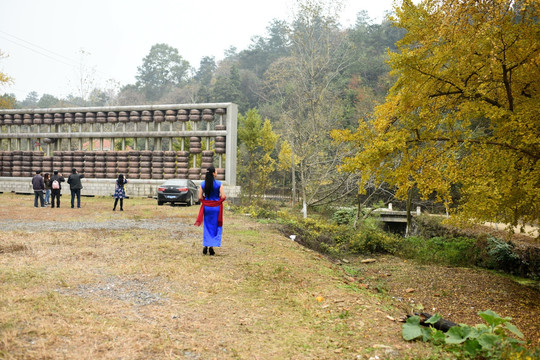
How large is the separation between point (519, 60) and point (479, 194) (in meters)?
2.74

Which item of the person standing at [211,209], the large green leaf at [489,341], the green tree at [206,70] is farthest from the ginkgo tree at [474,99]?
the green tree at [206,70]

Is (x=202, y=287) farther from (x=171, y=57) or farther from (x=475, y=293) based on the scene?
(x=171, y=57)

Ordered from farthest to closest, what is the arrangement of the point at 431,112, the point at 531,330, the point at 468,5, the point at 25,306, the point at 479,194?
the point at 431,112, the point at 479,194, the point at 468,5, the point at 531,330, the point at 25,306

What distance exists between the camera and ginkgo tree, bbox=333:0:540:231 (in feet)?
26.9

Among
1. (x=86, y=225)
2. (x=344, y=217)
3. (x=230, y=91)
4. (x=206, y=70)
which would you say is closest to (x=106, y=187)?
(x=86, y=225)

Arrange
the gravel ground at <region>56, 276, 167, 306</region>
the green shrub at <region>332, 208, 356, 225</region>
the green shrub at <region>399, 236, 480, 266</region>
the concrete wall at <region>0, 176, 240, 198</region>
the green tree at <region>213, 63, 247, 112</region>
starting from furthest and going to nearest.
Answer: the green tree at <region>213, 63, 247, 112</region> < the concrete wall at <region>0, 176, 240, 198</region> < the green shrub at <region>332, 208, 356, 225</region> < the green shrub at <region>399, 236, 480, 266</region> < the gravel ground at <region>56, 276, 167, 306</region>

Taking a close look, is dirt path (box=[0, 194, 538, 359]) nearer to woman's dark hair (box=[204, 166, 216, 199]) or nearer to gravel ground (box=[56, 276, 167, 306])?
gravel ground (box=[56, 276, 167, 306])

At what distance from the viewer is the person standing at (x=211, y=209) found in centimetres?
873

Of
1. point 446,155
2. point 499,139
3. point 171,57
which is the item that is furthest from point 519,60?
Result: point 171,57

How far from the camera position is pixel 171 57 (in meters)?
74.1

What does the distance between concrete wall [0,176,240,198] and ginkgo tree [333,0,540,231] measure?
14148mm

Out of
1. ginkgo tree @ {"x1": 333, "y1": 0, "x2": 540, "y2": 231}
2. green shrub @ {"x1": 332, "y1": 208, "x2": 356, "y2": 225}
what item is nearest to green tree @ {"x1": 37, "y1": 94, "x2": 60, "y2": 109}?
green shrub @ {"x1": 332, "y1": 208, "x2": 356, "y2": 225}

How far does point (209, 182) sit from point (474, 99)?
571 cm

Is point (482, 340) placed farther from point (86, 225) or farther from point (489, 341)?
point (86, 225)
